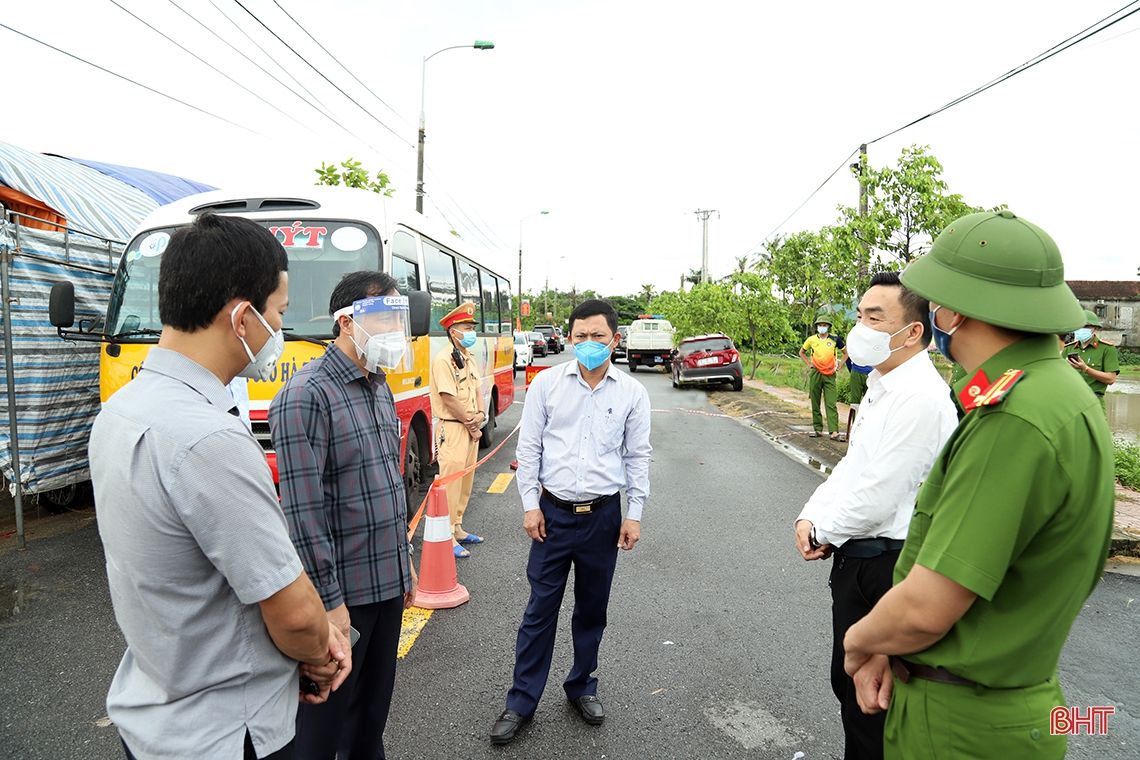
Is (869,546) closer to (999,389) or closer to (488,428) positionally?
(999,389)

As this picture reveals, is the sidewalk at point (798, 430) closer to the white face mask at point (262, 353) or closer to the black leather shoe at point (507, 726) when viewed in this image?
the black leather shoe at point (507, 726)

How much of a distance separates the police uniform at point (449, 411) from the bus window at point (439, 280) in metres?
1.31

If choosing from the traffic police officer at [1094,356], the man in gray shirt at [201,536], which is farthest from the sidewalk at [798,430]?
the man in gray shirt at [201,536]

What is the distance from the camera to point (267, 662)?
1.50 meters

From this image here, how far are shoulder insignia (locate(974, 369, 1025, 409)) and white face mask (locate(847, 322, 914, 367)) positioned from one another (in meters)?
1.29

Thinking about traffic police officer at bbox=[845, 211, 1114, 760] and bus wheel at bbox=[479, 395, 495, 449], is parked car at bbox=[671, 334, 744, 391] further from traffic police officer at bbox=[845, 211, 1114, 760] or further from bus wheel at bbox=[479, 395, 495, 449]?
traffic police officer at bbox=[845, 211, 1114, 760]

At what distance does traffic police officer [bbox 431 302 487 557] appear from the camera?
18.6 feet

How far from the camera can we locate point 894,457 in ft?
7.89

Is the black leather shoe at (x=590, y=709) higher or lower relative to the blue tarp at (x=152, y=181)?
lower

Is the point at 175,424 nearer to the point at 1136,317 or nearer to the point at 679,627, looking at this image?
the point at 679,627

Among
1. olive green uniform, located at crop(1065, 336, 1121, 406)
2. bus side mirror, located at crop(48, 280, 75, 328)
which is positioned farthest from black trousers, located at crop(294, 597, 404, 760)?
olive green uniform, located at crop(1065, 336, 1121, 406)

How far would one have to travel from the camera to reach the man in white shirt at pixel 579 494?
3.19m

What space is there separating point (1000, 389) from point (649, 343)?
2789 centimetres

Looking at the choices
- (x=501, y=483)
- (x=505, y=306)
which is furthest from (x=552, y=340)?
(x=501, y=483)
